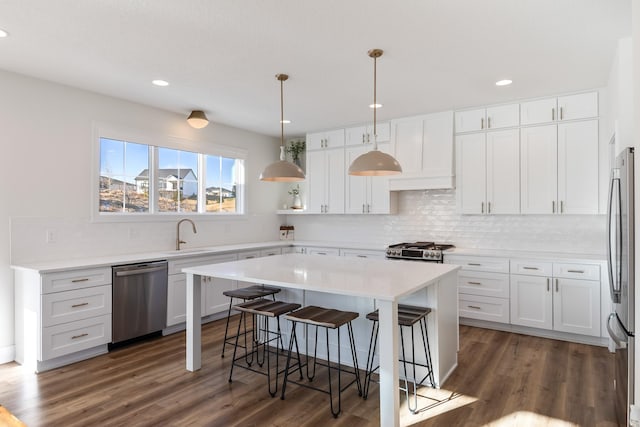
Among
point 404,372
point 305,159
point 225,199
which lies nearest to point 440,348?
point 404,372

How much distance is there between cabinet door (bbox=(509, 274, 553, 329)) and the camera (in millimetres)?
4086

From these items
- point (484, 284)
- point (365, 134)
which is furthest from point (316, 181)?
point (484, 284)

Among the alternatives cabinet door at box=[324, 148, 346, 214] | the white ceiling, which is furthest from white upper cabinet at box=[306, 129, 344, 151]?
the white ceiling

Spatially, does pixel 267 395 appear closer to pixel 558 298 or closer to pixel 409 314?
pixel 409 314

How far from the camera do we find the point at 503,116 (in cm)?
457

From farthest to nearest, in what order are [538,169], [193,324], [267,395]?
[538,169] < [193,324] < [267,395]

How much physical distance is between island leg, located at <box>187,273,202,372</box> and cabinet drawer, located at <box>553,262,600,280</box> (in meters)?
3.50

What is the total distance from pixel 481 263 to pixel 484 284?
23cm

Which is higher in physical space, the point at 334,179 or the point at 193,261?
the point at 334,179

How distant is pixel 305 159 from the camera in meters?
6.53

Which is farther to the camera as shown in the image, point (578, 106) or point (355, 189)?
point (355, 189)

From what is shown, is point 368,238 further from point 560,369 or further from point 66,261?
point 66,261

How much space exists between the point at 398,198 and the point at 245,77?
112 inches

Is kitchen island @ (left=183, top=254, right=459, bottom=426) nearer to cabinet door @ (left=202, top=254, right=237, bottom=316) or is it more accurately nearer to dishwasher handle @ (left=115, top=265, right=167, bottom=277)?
dishwasher handle @ (left=115, top=265, right=167, bottom=277)
